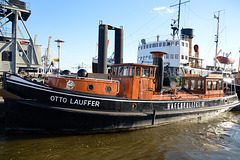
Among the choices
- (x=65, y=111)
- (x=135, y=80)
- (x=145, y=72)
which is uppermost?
(x=145, y=72)

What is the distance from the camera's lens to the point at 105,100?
709 cm

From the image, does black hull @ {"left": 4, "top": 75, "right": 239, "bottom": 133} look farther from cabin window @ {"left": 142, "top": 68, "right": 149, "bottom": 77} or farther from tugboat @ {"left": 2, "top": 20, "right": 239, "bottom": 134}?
cabin window @ {"left": 142, "top": 68, "right": 149, "bottom": 77}

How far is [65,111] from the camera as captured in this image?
6.41 metres

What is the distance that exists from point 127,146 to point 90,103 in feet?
7.33

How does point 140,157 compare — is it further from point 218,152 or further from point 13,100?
point 13,100

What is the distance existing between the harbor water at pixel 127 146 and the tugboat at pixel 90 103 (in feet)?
1.29

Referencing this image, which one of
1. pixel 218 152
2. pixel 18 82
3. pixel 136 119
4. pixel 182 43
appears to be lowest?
pixel 218 152

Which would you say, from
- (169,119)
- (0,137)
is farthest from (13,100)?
(169,119)

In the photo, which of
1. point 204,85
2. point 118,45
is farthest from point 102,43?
point 204,85

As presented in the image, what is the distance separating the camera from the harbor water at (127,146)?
18.0ft

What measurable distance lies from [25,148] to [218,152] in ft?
23.0

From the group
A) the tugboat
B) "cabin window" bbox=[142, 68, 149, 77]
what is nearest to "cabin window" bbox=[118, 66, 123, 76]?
the tugboat

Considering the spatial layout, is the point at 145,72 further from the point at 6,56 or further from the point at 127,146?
the point at 6,56

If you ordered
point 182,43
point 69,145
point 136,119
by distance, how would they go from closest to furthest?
1. point 69,145
2. point 136,119
3. point 182,43
